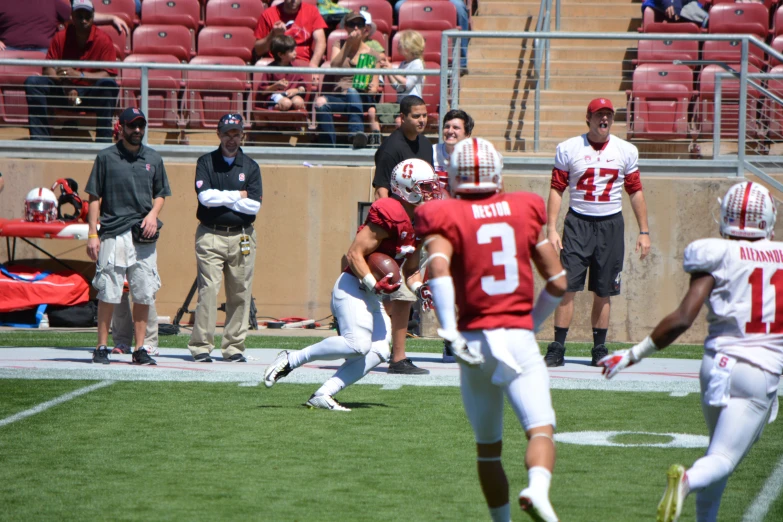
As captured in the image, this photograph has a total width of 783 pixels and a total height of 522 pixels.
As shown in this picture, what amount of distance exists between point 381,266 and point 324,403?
93cm

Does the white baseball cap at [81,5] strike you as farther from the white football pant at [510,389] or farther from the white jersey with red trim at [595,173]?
the white football pant at [510,389]

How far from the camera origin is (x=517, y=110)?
11594 mm

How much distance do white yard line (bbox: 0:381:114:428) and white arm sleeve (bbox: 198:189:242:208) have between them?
1.66 m

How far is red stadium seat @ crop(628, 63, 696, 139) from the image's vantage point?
34.3ft

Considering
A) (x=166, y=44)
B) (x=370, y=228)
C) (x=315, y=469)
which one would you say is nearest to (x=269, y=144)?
(x=166, y=44)

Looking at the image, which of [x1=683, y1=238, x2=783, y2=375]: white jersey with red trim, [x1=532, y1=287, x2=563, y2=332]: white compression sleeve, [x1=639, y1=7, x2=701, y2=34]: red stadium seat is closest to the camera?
[x1=683, y1=238, x2=783, y2=375]: white jersey with red trim

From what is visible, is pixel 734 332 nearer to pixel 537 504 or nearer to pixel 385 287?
pixel 537 504

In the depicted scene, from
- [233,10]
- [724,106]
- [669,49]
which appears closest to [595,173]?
[724,106]

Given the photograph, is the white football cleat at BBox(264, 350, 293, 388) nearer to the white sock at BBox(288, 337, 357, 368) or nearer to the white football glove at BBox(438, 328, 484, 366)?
the white sock at BBox(288, 337, 357, 368)

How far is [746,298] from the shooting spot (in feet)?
12.6

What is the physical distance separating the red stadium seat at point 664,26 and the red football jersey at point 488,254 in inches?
350

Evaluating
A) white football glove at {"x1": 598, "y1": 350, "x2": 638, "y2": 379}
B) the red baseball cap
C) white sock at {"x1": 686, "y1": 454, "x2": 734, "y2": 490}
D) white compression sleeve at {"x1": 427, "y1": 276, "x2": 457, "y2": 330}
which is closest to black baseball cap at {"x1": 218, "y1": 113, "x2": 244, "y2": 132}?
the red baseball cap

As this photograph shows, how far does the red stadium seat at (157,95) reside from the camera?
36.8ft

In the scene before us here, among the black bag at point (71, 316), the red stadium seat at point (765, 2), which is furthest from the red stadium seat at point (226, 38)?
the red stadium seat at point (765, 2)
